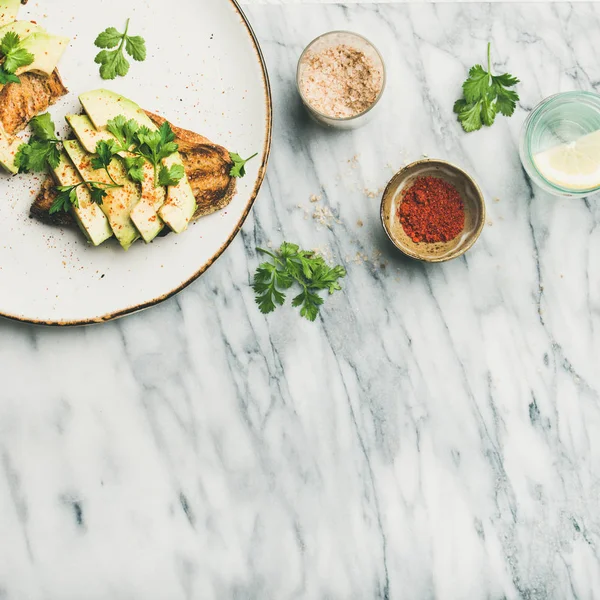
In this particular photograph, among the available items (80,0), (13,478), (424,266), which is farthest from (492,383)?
(80,0)

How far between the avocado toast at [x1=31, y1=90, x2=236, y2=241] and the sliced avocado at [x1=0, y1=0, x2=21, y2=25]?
0.29 metres

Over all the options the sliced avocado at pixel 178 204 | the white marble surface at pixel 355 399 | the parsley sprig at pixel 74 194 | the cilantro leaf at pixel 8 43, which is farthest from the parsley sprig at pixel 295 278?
the cilantro leaf at pixel 8 43

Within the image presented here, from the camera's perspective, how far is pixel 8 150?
1.69 metres

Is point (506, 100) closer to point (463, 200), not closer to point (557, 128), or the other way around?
point (557, 128)

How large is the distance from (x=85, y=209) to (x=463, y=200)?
3.59 ft

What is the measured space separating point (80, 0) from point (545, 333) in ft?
5.60

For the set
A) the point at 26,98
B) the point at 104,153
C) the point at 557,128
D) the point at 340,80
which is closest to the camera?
the point at 104,153

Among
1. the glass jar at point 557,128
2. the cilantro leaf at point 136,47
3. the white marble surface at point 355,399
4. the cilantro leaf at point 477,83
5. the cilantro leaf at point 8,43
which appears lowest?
the white marble surface at point 355,399

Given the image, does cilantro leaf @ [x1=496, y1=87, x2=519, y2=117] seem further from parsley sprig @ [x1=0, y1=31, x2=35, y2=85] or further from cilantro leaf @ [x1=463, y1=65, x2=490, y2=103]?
parsley sprig @ [x1=0, y1=31, x2=35, y2=85]

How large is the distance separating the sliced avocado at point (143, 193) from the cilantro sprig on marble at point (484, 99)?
953 millimetres

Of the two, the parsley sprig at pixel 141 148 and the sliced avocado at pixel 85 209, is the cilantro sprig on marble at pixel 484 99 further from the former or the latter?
the sliced avocado at pixel 85 209

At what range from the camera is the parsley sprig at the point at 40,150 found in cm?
165

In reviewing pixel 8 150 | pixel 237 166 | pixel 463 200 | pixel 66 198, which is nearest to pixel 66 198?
pixel 66 198

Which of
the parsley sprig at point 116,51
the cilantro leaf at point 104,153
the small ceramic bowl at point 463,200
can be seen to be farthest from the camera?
the small ceramic bowl at point 463,200
